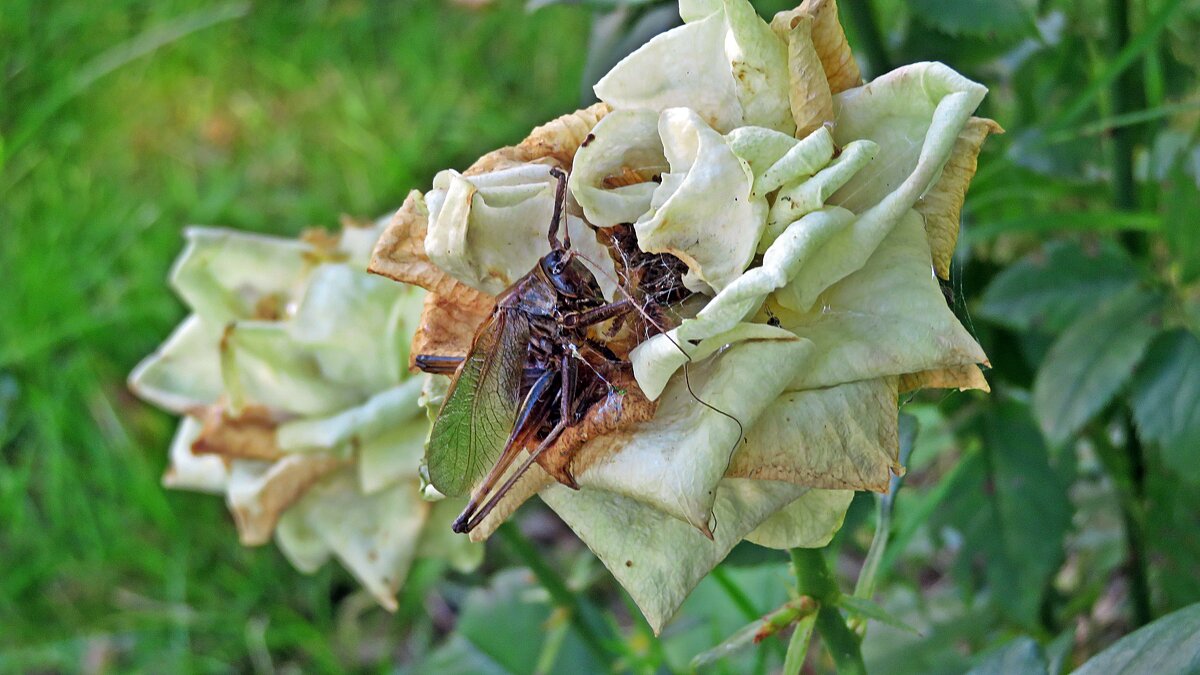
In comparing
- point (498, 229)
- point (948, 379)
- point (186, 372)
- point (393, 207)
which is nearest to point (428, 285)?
point (498, 229)

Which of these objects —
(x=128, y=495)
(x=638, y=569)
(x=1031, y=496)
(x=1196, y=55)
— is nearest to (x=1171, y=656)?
(x=638, y=569)

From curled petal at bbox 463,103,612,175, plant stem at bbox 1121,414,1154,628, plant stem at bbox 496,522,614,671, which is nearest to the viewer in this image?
curled petal at bbox 463,103,612,175

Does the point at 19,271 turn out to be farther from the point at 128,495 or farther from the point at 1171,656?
the point at 1171,656

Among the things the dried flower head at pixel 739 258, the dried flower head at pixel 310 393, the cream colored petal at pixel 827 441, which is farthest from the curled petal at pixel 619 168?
the dried flower head at pixel 310 393

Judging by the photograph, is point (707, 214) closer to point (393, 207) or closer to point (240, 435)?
point (240, 435)

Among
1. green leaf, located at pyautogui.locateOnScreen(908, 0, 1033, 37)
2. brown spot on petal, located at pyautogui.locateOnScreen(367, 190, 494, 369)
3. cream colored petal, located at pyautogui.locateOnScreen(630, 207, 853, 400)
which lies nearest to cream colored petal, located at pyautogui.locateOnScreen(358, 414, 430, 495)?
brown spot on petal, located at pyautogui.locateOnScreen(367, 190, 494, 369)

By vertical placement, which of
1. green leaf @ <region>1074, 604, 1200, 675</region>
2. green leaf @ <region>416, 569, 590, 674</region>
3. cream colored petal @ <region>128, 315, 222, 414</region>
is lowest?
green leaf @ <region>416, 569, 590, 674</region>

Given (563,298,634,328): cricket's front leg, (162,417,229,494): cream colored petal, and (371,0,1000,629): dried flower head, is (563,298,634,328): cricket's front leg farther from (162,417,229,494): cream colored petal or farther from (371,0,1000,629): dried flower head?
(162,417,229,494): cream colored petal
